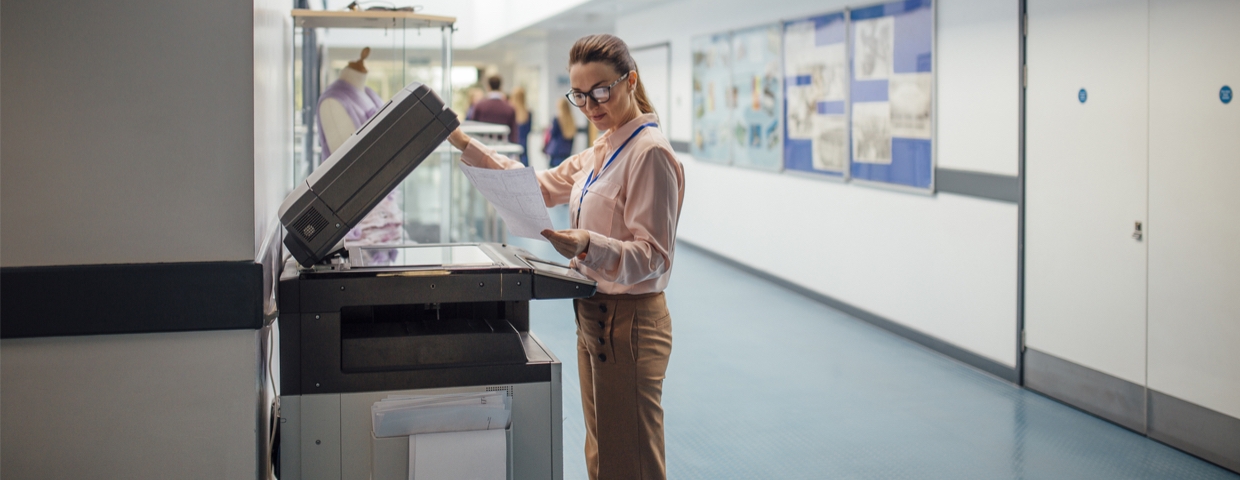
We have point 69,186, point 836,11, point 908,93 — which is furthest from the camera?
point 836,11

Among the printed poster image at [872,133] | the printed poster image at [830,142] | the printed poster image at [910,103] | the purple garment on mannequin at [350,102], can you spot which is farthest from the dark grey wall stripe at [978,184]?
the purple garment on mannequin at [350,102]

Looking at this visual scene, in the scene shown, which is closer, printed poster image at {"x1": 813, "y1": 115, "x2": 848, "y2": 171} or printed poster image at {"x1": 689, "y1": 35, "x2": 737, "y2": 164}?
printed poster image at {"x1": 813, "y1": 115, "x2": 848, "y2": 171}

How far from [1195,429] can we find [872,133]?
2.68m

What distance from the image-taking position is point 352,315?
212 cm

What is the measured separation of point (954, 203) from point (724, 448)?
2.15 m

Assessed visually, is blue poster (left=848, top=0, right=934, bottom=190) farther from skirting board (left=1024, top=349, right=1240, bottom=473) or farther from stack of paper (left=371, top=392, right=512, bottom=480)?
stack of paper (left=371, top=392, right=512, bottom=480)

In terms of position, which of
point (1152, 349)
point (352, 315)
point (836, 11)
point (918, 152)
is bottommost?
point (1152, 349)

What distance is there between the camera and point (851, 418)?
4.10m

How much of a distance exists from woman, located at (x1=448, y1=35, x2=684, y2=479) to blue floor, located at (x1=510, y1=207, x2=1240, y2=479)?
1.27 meters

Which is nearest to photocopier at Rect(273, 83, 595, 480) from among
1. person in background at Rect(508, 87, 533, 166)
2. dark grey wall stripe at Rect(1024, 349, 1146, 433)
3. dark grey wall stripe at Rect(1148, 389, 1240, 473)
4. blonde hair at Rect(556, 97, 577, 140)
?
dark grey wall stripe at Rect(1148, 389, 1240, 473)

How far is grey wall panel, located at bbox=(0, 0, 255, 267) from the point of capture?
1.81 metres

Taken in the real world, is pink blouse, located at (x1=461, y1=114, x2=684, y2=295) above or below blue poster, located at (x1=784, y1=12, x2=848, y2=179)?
below

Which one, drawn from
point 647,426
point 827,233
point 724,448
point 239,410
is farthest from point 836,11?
point 239,410

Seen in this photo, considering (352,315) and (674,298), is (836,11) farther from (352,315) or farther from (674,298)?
(352,315)
